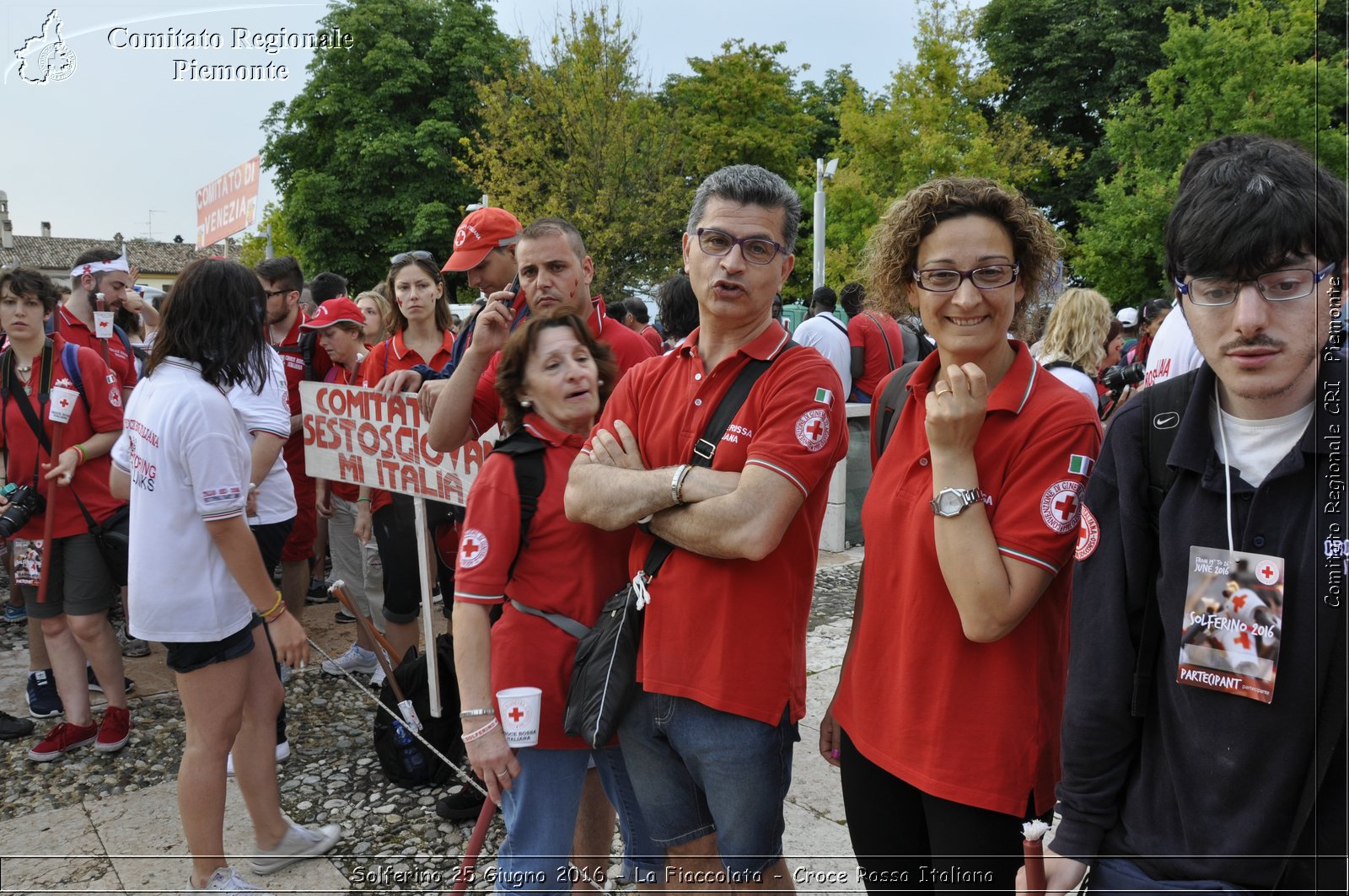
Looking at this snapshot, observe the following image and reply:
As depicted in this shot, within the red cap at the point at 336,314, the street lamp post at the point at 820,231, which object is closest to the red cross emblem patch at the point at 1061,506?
the red cap at the point at 336,314

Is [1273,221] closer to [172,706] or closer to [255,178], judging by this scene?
[172,706]

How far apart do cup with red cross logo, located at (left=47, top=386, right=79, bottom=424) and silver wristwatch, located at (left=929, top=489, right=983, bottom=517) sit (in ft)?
15.0

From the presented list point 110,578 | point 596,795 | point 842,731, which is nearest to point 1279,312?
point 842,731

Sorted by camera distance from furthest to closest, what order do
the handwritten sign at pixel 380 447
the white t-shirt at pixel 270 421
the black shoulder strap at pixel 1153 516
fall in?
the white t-shirt at pixel 270 421 → the handwritten sign at pixel 380 447 → the black shoulder strap at pixel 1153 516

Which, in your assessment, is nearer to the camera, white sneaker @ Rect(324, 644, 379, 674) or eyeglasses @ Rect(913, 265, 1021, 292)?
eyeglasses @ Rect(913, 265, 1021, 292)

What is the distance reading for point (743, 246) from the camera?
2252mm

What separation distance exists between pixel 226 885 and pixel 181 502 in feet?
4.25

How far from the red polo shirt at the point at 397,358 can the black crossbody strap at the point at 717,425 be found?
2.85m

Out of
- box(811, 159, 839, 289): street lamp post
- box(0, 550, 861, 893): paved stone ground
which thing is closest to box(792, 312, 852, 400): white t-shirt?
box(0, 550, 861, 893): paved stone ground

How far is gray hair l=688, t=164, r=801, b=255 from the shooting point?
227cm

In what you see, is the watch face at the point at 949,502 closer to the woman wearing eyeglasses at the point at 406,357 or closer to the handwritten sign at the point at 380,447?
the handwritten sign at the point at 380,447

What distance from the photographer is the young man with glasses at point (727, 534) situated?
81.7 inches

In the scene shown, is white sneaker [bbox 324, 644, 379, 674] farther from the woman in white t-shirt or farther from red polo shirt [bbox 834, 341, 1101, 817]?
red polo shirt [bbox 834, 341, 1101, 817]

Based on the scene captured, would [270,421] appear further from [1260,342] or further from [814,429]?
[1260,342]
